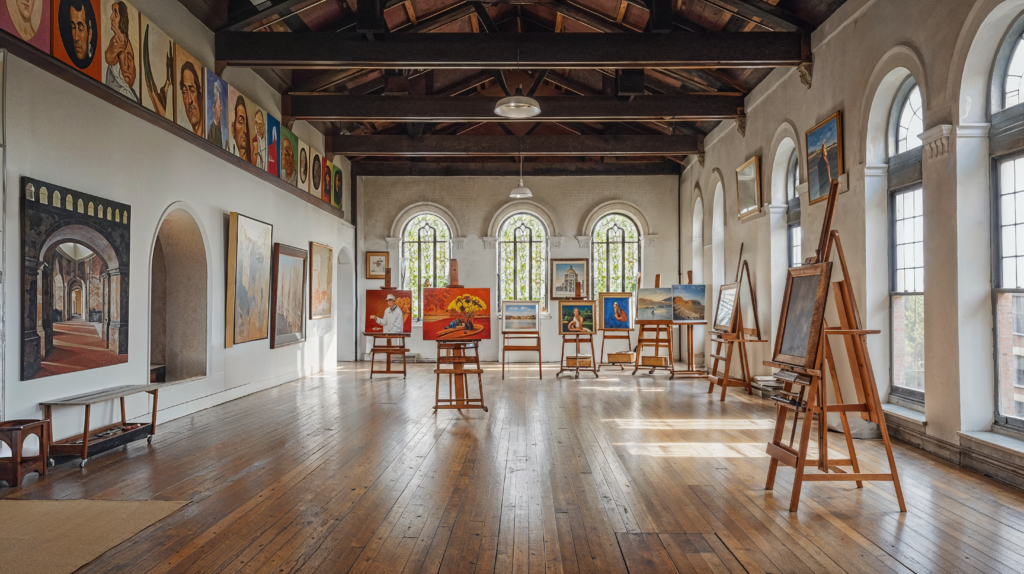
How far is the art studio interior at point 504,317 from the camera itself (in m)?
3.79

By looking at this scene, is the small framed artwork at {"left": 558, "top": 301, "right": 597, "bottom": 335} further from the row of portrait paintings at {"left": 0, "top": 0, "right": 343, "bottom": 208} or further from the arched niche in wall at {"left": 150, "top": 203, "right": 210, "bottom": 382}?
the arched niche in wall at {"left": 150, "top": 203, "right": 210, "bottom": 382}

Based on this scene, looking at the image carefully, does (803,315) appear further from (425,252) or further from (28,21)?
(425,252)

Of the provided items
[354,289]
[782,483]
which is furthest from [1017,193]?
[354,289]

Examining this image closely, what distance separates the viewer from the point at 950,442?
17.3 ft

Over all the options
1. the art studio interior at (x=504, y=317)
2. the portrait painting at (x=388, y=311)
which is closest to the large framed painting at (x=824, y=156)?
the art studio interior at (x=504, y=317)

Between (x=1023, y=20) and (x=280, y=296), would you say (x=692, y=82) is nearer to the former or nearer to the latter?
(x=1023, y=20)

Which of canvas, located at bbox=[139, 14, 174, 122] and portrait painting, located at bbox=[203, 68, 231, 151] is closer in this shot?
canvas, located at bbox=[139, 14, 174, 122]

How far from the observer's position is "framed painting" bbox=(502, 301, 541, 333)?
12023mm

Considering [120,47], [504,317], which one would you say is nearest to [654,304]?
[504,317]

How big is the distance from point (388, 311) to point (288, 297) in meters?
1.85

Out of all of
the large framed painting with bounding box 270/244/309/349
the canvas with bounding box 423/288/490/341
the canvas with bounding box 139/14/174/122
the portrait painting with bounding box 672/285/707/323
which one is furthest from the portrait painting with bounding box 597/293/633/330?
the canvas with bounding box 139/14/174/122

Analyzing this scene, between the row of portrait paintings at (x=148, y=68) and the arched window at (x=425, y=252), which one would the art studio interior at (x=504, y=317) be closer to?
the row of portrait paintings at (x=148, y=68)

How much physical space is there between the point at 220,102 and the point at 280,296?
3114 mm

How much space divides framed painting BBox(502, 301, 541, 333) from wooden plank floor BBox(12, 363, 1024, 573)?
4.77 metres
